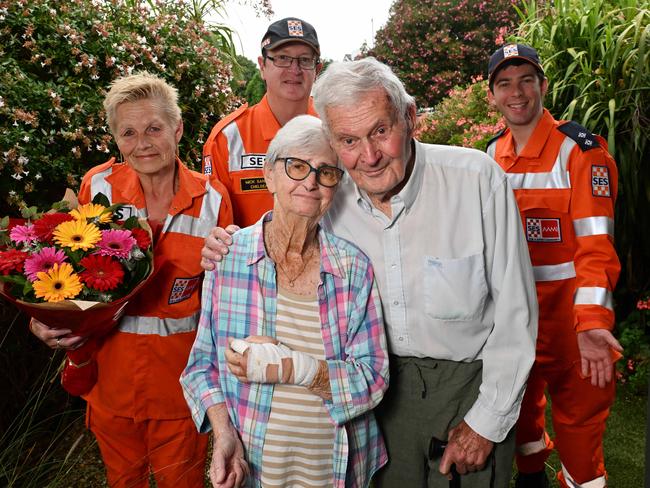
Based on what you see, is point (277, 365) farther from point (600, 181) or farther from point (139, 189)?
point (600, 181)

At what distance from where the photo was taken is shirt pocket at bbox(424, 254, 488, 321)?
197cm

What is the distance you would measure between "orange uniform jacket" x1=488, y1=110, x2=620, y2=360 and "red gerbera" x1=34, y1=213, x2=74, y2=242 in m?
2.17

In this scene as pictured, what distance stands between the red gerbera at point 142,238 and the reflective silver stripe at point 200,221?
0.61ft

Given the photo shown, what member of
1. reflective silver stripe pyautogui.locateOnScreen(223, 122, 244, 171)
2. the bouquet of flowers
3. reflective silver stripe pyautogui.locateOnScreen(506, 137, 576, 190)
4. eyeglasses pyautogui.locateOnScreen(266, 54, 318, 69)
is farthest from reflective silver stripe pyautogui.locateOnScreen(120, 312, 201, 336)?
reflective silver stripe pyautogui.locateOnScreen(506, 137, 576, 190)

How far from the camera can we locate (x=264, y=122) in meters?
3.39

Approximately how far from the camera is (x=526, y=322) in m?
1.99

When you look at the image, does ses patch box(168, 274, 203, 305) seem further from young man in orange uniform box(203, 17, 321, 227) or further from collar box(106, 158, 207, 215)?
young man in orange uniform box(203, 17, 321, 227)

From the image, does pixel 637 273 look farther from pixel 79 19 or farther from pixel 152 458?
pixel 79 19

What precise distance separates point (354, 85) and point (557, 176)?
5.22 feet

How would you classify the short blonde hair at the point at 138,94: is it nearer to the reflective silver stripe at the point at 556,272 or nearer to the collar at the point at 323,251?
the collar at the point at 323,251

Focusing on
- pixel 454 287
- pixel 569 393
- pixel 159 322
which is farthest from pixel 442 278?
pixel 569 393

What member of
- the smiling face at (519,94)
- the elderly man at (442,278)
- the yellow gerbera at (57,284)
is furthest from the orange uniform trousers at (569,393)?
the yellow gerbera at (57,284)

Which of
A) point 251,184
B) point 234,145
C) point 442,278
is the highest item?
point 234,145

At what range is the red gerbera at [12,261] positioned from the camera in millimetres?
2090
